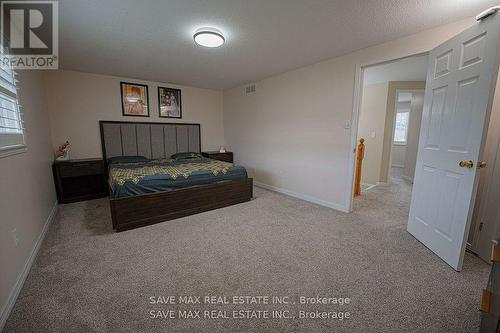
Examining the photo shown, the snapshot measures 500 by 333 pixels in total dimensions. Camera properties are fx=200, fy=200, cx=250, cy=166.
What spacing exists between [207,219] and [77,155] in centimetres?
298

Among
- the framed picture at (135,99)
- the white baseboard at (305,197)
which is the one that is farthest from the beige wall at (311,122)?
the framed picture at (135,99)

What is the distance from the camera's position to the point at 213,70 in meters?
3.62

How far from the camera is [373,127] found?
185 inches

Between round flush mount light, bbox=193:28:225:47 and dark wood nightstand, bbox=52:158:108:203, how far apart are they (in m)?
2.93

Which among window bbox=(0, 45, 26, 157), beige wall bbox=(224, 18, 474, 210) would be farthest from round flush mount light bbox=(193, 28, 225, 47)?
beige wall bbox=(224, 18, 474, 210)

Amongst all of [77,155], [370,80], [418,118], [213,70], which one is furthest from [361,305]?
[418,118]

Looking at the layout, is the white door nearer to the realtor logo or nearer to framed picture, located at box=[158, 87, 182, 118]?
the realtor logo

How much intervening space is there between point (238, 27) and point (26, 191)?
2.68 meters

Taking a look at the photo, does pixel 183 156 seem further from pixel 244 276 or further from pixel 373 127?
pixel 373 127

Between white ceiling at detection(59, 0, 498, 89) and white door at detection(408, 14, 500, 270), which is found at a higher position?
white ceiling at detection(59, 0, 498, 89)

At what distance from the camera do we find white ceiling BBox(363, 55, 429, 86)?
314cm

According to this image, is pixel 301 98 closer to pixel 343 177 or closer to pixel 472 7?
pixel 343 177

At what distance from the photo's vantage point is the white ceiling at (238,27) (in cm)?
178

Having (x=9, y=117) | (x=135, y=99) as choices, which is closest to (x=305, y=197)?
(x=9, y=117)
